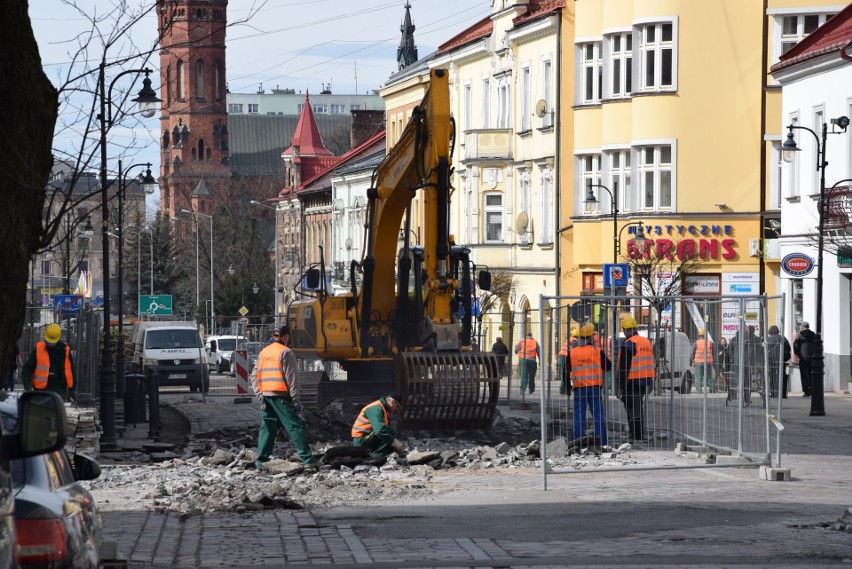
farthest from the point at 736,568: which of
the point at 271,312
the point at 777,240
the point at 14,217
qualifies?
the point at 271,312

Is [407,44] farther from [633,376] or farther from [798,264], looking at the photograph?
[633,376]

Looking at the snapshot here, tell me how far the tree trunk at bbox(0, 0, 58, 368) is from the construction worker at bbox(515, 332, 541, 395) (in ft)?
72.7

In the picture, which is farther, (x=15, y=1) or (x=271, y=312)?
(x=271, y=312)

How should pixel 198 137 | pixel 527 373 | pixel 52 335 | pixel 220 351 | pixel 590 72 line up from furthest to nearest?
pixel 198 137 → pixel 220 351 → pixel 590 72 → pixel 527 373 → pixel 52 335

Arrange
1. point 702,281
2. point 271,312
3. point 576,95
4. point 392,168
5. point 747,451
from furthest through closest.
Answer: point 271,312
point 576,95
point 702,281
point 392,168
point 747,451

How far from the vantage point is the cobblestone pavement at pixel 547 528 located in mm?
11656

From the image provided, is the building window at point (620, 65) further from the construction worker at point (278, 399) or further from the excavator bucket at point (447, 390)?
the construction worker at point (278, 399)

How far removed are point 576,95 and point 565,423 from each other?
33981mm

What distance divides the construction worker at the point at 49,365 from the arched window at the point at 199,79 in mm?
140755

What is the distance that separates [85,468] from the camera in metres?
9.02

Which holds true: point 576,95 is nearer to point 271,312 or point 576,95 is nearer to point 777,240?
point 777,240

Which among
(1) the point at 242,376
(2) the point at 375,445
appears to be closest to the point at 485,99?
(1) the point at 242,376

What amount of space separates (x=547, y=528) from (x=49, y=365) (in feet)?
41.8

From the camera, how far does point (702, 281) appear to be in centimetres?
4659
